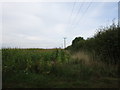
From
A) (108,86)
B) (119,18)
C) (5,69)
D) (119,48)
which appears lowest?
(108,86)

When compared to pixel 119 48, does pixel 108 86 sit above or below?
below

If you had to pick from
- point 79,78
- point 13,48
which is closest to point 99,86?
point 79,78

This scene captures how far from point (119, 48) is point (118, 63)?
66 cm

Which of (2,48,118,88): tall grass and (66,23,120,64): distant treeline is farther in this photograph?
(66,23,120,64): distant treeline

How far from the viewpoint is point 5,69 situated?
Answer: 16.8 feet

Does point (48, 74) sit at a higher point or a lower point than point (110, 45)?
lower

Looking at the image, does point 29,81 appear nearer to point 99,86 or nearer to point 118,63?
point 99,86

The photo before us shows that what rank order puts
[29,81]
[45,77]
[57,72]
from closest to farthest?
[29,81], [45,77], [57,72]

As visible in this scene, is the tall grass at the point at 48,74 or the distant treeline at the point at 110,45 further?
the distant treeline at the point at 110,45

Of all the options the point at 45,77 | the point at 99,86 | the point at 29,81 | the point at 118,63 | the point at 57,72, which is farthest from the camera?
the point at 118,63

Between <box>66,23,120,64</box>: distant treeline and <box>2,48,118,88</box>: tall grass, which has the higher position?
<box>66,23,120,64</box>: distant treeline

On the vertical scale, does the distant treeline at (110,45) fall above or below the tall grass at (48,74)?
above

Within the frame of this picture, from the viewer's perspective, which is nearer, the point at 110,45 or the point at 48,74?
the point at 48,74

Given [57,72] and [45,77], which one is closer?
[45,77]
